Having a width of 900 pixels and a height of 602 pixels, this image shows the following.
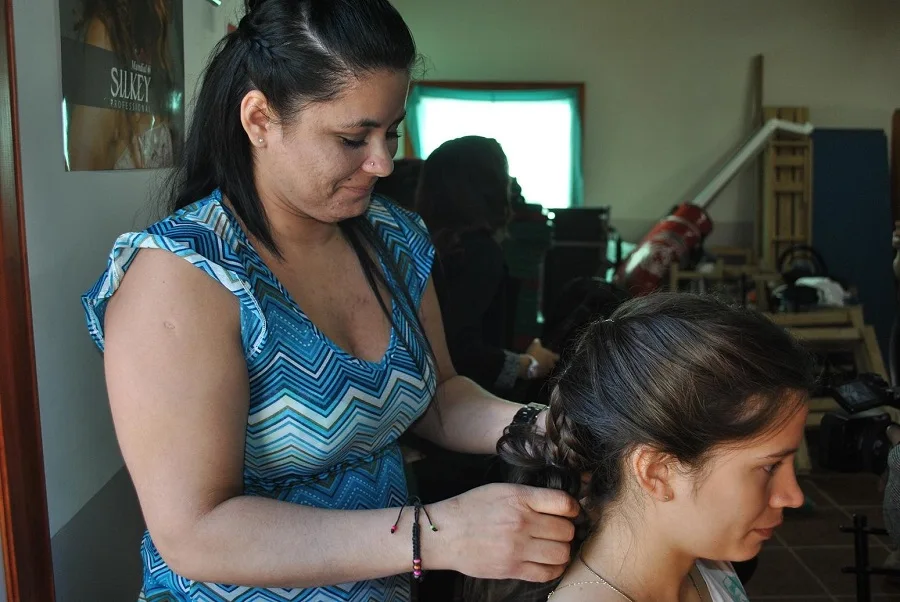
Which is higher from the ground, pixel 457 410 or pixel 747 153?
pixel 747 153

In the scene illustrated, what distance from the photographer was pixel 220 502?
0.96m

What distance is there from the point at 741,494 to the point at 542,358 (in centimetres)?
146

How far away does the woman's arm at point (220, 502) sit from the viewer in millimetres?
934

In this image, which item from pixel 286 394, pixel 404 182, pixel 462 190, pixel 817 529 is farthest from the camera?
pixel 817 529

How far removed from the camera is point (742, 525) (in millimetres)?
1087

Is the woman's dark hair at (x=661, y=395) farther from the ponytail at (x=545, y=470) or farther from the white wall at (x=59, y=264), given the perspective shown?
the white wall at (x=59, y=264)

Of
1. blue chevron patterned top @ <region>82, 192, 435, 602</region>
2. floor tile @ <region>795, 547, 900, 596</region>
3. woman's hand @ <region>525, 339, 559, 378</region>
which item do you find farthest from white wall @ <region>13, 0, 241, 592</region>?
floor tile @ <region>795, 547, 900, 596</region>

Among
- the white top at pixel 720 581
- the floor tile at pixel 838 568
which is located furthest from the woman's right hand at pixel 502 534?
the floor tile at pixel 838 568

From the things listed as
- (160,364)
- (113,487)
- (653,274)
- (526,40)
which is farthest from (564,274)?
(160,364)

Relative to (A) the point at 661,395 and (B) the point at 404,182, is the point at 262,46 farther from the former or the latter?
(B) the point at 404,182

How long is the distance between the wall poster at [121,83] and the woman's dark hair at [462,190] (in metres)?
0.83

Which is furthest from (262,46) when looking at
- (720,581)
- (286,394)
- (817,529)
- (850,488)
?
(850,488)

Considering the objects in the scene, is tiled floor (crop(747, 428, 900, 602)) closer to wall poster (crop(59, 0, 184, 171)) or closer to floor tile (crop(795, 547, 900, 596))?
floor tile (crop(795, 547, 900, 596))

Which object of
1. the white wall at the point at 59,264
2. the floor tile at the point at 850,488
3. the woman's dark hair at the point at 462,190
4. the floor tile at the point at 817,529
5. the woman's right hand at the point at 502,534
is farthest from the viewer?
the floor tile at the point at 850,488
